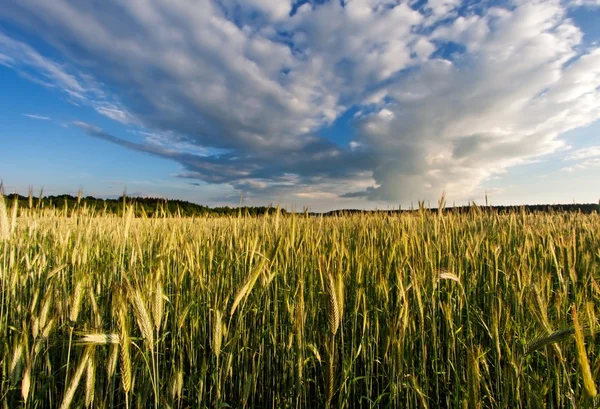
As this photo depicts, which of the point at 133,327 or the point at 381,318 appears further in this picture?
the point at 381,318

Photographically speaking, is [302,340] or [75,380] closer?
[75,380]

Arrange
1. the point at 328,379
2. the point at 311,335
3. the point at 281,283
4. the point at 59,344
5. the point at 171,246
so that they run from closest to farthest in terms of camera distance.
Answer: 1. the point at 328,379
2. the point at 311,335
3. the point at 59,344
4. the point at 281,283
5. the point at 171,246

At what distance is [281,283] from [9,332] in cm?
180

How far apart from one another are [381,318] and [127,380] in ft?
5.07

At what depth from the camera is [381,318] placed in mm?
2154

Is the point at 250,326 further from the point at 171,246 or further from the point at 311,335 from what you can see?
the point at 171,246

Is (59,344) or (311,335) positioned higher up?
(311,335)

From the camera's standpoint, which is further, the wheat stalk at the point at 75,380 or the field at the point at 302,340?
the field at the point at 302,340

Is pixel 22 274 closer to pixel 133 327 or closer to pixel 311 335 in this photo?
pixel 133 327

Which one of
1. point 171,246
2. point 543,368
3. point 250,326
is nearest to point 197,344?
point 250,326

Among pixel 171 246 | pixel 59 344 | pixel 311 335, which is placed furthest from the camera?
pixel 171 246

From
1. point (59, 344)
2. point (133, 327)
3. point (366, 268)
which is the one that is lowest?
point (59, 344)

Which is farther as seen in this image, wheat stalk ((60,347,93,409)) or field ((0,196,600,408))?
field ((0,196,600,408))

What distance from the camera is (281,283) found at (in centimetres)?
235
